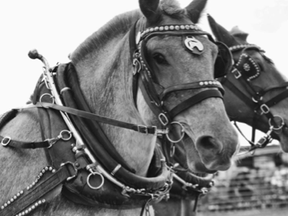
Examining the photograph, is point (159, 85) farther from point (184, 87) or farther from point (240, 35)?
point (240, 35)

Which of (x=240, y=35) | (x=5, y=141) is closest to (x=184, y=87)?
(x=5, y=141)

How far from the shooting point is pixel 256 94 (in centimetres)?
586

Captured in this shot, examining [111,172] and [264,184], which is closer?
[111,172]

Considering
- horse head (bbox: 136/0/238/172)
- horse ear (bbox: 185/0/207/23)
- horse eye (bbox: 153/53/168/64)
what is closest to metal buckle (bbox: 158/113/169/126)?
horse head (bbox: 136/0/238/172)

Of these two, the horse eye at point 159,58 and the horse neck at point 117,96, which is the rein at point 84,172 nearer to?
the horse neck at point 117,96

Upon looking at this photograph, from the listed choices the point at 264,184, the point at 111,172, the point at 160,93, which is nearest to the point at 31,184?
the point at 111,172

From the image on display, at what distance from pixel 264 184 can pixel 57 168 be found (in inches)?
454

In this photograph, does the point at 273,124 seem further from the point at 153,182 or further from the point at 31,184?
the point at 31,184

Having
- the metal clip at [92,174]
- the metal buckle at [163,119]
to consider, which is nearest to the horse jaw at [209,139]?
the metal buckle at [163,119]

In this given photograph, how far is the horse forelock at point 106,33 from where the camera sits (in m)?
3.72

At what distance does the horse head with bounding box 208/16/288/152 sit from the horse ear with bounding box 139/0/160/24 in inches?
106

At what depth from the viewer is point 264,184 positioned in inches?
548

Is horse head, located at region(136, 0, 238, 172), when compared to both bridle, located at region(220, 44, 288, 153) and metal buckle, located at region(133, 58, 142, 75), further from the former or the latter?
bridle, located at region(220, 44, 288, 153)

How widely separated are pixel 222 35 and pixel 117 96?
122 inches
